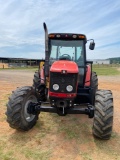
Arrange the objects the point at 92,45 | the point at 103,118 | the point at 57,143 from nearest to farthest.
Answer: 1. the point at 103,118
2. the point at 57,143
3. the point at 92,45

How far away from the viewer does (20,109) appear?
5125 mm

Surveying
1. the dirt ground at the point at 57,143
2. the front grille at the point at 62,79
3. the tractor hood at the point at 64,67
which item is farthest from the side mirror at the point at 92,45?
the dirt ground at the point at 57,143

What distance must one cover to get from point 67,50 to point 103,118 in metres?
2.57

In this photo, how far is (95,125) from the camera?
16.2 feet

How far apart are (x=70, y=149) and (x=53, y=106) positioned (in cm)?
104

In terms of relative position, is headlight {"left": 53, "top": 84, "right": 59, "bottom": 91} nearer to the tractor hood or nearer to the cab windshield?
the tractor hood

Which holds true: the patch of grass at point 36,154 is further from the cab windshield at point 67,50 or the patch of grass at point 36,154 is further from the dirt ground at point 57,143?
the cab windshield at point 67,50

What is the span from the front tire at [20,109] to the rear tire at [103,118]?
1.61 metres

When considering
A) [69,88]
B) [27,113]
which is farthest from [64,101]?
[27,113]

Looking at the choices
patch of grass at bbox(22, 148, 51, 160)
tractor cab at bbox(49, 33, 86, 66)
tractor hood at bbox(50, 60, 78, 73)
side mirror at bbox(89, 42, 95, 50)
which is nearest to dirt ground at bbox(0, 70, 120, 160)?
patch of grass at bbox(22, 148, 51, 160)

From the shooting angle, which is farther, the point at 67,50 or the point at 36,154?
the point at 67,50

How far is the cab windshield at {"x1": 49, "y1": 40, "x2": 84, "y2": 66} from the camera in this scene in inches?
256

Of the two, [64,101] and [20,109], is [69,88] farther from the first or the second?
[20,109]

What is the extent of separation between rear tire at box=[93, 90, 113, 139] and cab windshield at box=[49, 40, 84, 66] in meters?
1.71
